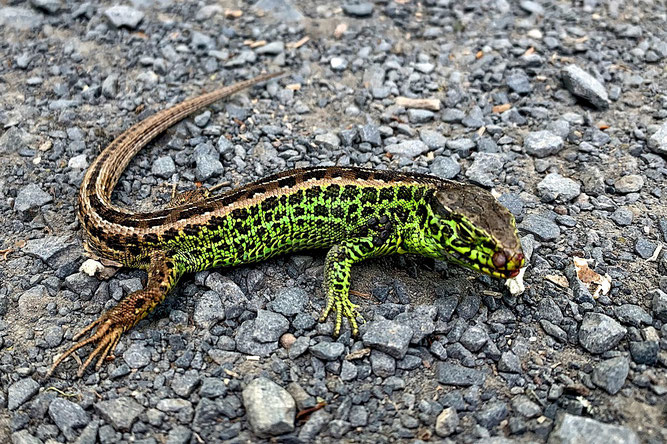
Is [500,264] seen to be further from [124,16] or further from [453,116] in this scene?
[124,16]

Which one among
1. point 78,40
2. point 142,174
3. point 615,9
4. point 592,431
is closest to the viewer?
point 592,431

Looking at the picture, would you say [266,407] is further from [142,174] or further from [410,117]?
[410,117]

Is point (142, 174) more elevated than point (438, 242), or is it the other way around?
point (438, 242)

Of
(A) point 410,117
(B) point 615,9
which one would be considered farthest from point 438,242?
(B) point 615,9

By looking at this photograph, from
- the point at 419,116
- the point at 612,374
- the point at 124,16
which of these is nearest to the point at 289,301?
the point at 612,374

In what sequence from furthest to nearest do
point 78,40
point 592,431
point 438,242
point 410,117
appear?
1. point 78,40
2. point 410,117
3. point 438,242
4. point 592,431

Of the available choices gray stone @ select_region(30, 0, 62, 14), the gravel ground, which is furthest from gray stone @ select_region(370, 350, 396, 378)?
gray stone @ select_region(30, 0, 62, 14)

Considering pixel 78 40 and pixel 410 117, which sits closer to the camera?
pixel 410 117

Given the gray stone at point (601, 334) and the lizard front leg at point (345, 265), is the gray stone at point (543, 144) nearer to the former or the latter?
the lizard front leg at point (345, 265)
